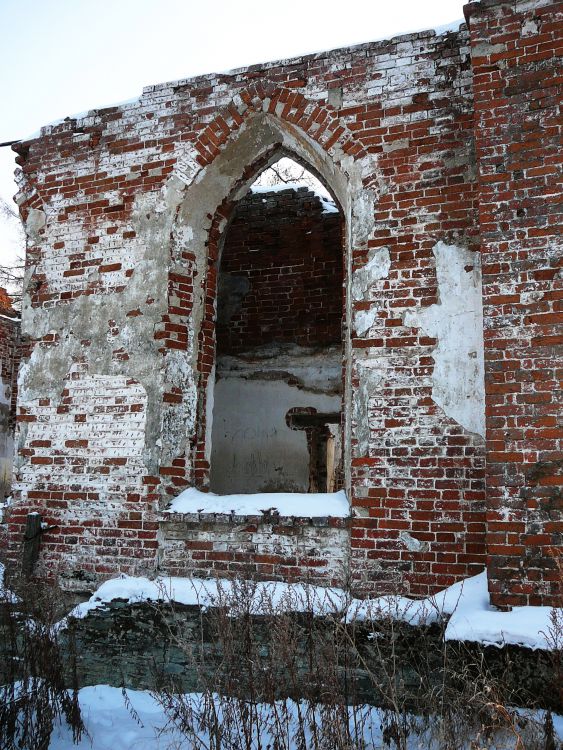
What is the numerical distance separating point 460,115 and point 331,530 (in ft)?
10.1

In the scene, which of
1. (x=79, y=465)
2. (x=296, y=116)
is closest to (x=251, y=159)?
(x=296, y=116)

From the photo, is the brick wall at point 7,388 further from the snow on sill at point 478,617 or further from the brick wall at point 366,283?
the snow on sill at point 478,617

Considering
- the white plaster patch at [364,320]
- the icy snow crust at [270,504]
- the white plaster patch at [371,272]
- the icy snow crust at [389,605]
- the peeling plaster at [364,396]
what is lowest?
the icy snow crust at [389,605]

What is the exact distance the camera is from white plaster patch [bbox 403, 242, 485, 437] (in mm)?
4574

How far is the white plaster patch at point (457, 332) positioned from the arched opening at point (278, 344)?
3.20m

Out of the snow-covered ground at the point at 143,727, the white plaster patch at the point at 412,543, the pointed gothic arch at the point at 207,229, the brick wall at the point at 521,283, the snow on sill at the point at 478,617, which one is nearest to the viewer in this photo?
the snow-covered ground at the point at 143,727

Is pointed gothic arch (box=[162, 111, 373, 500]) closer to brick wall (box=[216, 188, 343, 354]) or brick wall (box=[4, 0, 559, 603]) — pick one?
brick wall (box=[4, 0, 559, 603])

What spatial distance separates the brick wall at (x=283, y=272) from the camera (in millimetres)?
Answer: 8039

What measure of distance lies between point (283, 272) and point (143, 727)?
5.43 meters

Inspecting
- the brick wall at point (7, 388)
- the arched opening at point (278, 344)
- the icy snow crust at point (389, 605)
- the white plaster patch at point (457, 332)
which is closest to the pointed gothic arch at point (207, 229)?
the white plaster patch at point (457, 332)

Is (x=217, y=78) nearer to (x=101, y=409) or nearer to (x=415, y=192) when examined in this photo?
(x=415, y=192)

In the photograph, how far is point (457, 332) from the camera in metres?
4.68

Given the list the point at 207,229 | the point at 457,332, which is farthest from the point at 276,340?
the point at 457,332

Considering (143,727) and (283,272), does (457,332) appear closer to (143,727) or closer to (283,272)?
(143,727)
